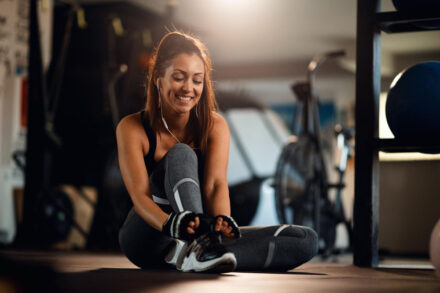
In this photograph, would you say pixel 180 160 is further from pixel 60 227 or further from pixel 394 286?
pixel 60 227

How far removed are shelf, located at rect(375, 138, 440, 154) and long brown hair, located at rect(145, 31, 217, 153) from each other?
75cm

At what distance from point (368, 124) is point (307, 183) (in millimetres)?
1867

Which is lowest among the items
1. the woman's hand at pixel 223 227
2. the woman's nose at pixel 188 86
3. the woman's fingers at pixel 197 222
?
the woman's hand at pixel 223 227

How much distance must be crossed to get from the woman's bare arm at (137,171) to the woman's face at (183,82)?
0.42ft

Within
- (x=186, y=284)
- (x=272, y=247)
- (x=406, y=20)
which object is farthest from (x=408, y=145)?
(x=186, y=284)

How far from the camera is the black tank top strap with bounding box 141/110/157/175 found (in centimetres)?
186

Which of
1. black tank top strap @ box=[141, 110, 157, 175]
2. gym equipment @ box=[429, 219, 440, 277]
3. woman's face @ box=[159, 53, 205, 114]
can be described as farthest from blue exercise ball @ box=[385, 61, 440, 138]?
black tank top strap @ box=[141, 110, 157, 175]

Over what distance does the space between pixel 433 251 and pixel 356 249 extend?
25.1 inches


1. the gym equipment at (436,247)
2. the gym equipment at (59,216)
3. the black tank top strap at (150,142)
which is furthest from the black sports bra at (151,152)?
the gym equipment at (59,216)

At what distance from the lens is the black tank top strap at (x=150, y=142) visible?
1864mm

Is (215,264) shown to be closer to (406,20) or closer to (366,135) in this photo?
(366,135)

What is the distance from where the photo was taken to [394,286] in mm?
1435

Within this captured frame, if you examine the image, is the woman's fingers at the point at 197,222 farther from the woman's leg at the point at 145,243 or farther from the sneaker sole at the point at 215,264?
the woman's leg at the point at 145,243

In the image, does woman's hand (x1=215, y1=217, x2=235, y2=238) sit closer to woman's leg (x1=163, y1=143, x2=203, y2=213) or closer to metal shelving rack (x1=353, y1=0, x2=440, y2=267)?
woman's leg (x1=163, y1=143, x2=203, y2=213)
